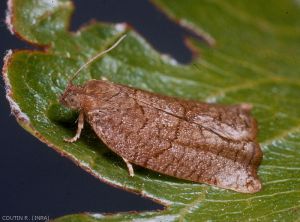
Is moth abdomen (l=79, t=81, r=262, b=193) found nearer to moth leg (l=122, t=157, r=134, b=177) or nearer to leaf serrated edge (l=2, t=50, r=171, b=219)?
moth leg (l=122, t=157, r=134, b=177)

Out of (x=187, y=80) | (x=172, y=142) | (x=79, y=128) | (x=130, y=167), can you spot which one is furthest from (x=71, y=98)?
(x=187, y=80)

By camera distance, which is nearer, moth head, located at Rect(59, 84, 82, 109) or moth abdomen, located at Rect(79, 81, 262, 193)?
moth abdomen, located at Rect(79, 81, 262, 193)

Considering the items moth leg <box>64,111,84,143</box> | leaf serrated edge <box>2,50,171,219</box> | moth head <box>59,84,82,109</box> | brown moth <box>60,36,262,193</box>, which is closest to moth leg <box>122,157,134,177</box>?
brown moth <box>60,36,262,193</box>

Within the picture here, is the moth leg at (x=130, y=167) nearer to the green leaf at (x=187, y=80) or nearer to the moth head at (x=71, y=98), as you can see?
the green leaf at (x=187, y=80)

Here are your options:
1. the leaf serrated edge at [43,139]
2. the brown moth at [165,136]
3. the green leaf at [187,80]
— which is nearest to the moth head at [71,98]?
the brown moth at [165,136]

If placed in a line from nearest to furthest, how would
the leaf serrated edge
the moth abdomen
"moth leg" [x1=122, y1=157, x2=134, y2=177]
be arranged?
the leaf serrated edge → "moth leg" [x1=122, y1=157, x2=134, y2=177] → the moth abdomen

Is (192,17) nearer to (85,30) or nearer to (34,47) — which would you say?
(85,30)

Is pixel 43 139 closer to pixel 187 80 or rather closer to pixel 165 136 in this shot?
pixel 165 136
